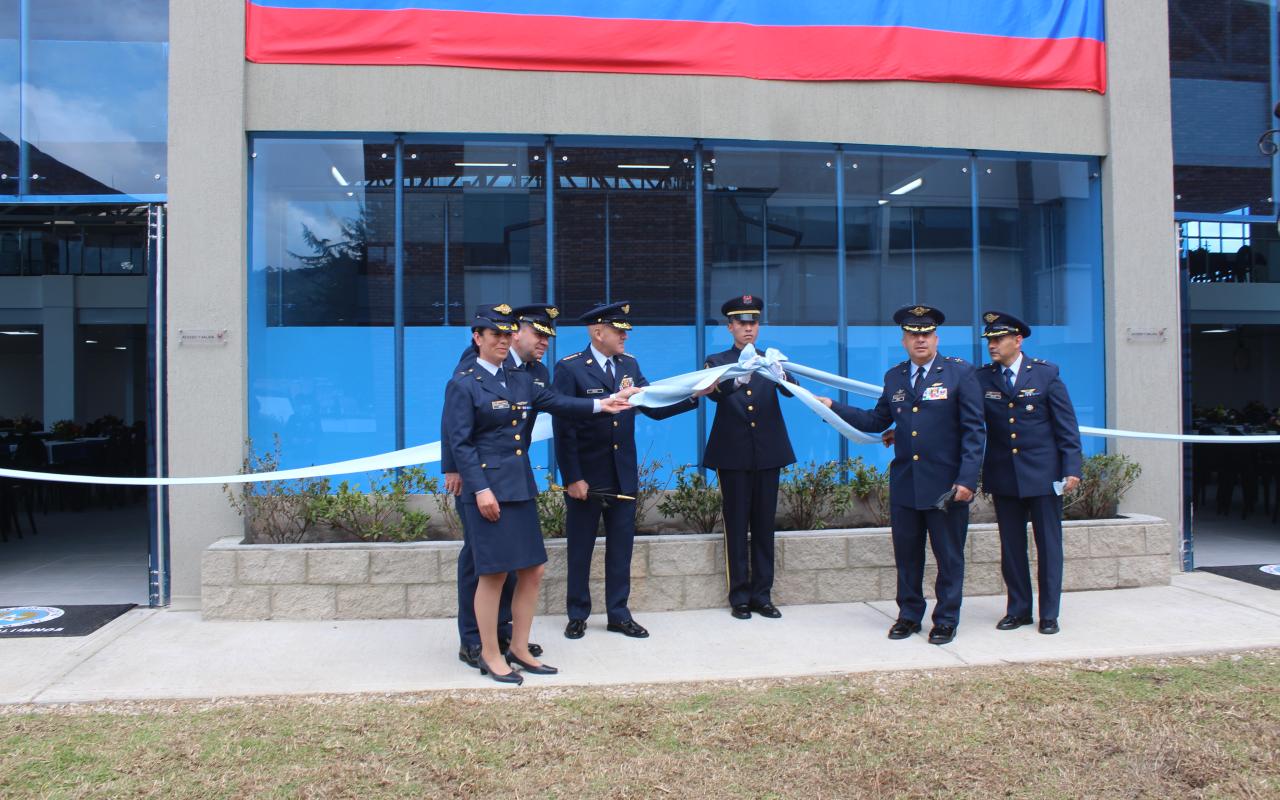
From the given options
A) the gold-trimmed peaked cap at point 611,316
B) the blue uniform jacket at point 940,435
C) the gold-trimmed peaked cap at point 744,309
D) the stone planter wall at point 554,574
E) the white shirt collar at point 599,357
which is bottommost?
the stone planter wall at point 554,574

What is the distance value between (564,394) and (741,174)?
3126 millimetres

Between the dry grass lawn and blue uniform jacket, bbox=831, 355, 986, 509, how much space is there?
1.14 meters

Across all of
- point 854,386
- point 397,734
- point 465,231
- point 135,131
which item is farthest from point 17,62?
point 854,386

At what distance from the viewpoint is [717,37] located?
773 cm

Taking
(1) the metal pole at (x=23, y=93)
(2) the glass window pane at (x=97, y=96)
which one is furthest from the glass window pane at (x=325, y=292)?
(1) the metal pole at (x=23, y=93)

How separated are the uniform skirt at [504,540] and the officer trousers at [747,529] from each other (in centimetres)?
167

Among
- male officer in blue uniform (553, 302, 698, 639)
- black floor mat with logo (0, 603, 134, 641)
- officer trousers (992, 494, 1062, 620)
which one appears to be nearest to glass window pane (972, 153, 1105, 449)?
officer trousers (992, 494, 1062, 620)

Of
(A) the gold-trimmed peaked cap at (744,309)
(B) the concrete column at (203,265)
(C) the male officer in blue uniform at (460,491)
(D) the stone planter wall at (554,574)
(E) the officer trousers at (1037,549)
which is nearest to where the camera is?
(C) the male officer in blue uniform at (460,491)

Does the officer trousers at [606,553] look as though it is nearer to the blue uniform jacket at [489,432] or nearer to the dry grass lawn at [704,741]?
the blue uniform jacket at [489,432]

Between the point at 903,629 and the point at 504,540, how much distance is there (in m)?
2.55

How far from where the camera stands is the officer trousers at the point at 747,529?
20.5 feet

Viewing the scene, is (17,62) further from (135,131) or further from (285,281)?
(285,281)

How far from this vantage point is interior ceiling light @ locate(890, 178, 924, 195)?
8164 mm

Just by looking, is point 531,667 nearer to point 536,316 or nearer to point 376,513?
point 536,316
